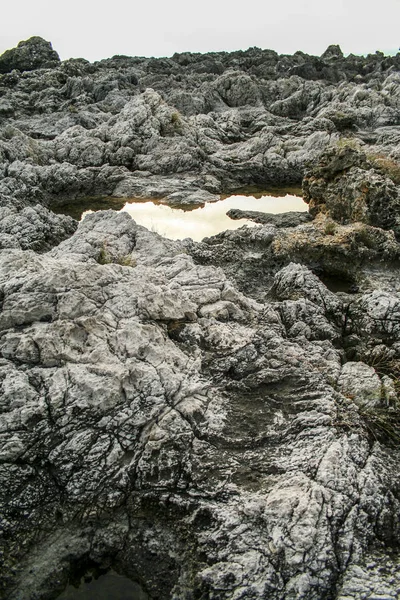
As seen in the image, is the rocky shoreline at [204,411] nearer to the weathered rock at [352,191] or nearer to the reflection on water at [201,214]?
the weathered rock at [352,191]

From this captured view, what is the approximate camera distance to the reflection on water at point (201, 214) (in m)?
16.6

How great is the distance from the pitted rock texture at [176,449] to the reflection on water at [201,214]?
23.7ft

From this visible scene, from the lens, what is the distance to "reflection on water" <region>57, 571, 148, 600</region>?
20.0 ft

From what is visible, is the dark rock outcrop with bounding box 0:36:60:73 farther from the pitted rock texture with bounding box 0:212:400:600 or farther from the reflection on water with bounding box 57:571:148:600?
the reflection on water with bounding box 57:571:148:600

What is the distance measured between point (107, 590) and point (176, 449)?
1.98 metres

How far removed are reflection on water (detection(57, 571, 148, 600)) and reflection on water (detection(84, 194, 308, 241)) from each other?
10990 millimetres

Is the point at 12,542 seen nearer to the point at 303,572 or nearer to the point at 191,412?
the point at 191,412

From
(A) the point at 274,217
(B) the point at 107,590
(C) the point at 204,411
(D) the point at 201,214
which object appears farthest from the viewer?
(D) the point at 201,214

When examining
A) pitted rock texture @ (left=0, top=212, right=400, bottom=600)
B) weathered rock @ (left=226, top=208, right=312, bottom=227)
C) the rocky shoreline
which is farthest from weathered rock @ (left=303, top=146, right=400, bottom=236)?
pitted rock texture @ (left=0, top=212, right=400, bottom=600)

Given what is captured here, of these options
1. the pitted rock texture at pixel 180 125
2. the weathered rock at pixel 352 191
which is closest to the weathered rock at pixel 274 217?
the weathered rock at pixel 352 191

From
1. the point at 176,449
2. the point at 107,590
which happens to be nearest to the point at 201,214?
the point at 176,449

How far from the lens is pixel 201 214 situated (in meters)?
18.9

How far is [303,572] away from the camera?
5719 millimetres

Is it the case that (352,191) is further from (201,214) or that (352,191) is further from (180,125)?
(180,125)
